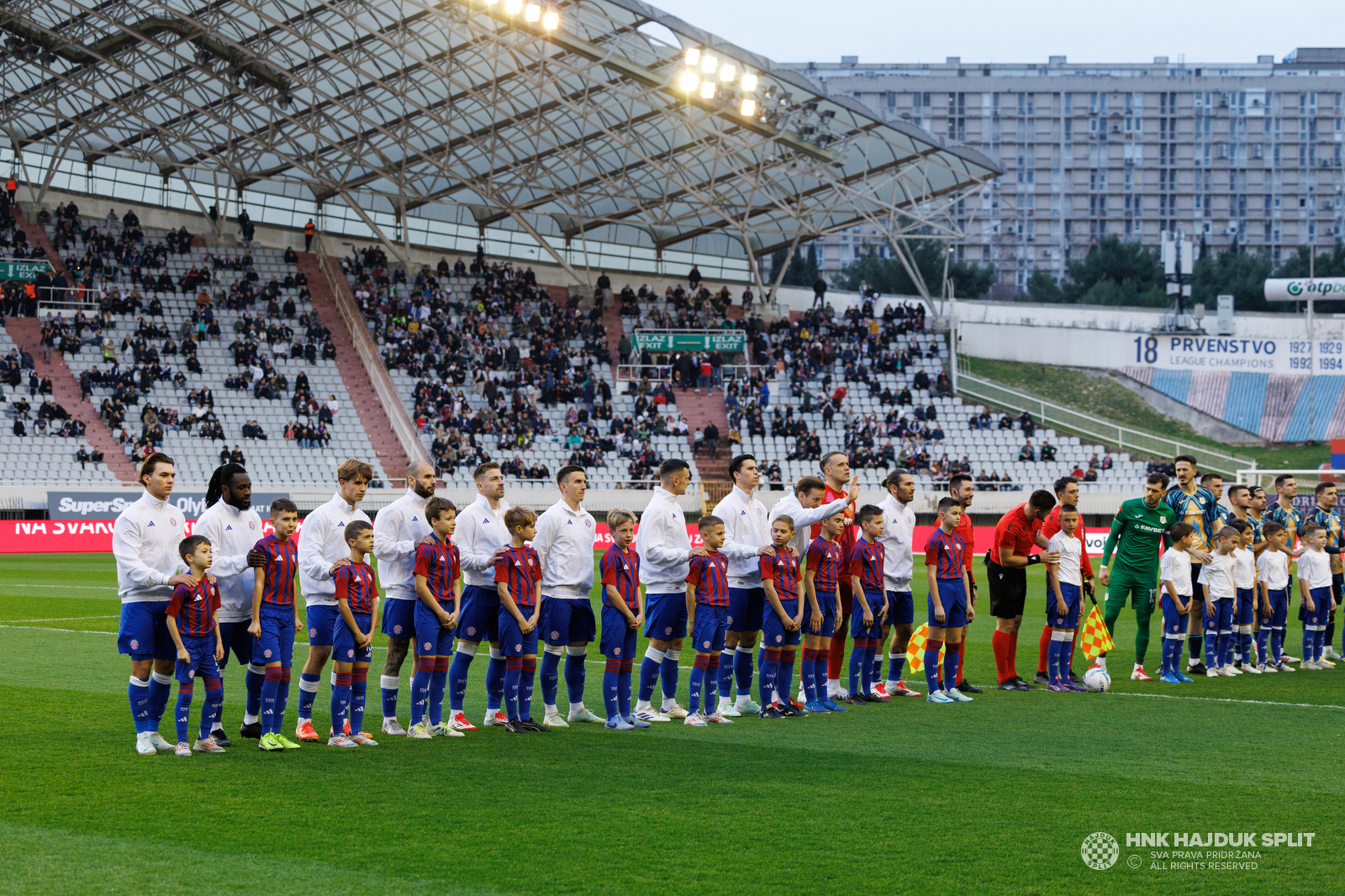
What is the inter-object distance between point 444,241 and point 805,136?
54.3ft

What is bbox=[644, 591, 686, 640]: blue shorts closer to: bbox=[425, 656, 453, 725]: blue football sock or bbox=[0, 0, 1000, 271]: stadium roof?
bbox=[425, 656, 453, 725]: blue football sock

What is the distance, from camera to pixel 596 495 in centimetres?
3800

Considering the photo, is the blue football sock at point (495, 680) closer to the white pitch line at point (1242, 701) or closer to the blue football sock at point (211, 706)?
the blue football sock at point (211, 706)

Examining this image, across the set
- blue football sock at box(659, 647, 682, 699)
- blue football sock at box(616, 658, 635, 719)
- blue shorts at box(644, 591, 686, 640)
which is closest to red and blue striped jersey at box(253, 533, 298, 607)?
blue football sock at box(616, 658, 635, 719)

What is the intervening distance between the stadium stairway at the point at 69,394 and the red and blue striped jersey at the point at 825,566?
1119 inches

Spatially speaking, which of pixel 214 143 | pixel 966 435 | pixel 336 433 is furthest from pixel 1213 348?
pixel 214 143

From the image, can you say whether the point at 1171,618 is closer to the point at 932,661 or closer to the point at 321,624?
the point at 932,661

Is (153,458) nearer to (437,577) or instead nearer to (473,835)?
(437,577)

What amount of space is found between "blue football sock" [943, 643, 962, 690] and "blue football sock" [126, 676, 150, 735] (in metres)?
6.73

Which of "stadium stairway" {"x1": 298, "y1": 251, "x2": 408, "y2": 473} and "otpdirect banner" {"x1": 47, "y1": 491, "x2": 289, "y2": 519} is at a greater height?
"stadium stairway" {"x1": 298, "y1": 251, "x2": 408, "y2": 473}

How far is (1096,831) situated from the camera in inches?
287

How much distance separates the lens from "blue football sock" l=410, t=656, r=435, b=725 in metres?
10.3

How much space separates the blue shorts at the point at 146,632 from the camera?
30.2 feet

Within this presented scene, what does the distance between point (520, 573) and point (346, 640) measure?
4.51 ft
